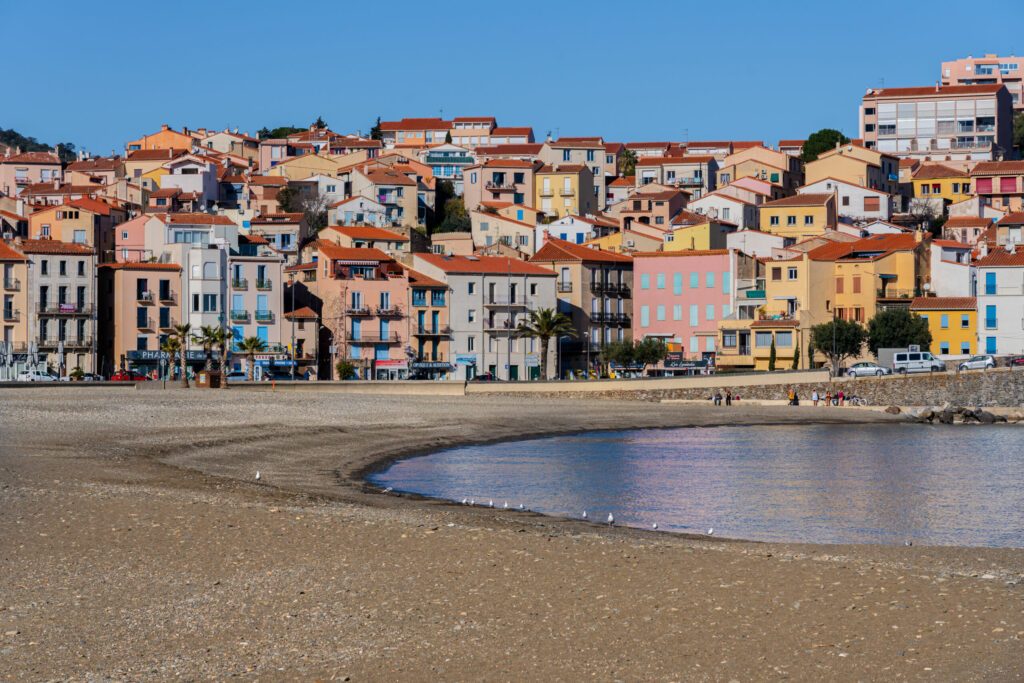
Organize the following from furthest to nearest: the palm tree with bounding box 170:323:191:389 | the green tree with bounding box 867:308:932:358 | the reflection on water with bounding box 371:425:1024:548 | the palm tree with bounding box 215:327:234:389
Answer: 1. the green tree with bounding box 867:308:932:358
2. the palm tree with bounding box 215:327:234:389
3. the palm tree with bounding box 170:323:191:389
4. the reflection on water with bounding box 371:425:1024:548

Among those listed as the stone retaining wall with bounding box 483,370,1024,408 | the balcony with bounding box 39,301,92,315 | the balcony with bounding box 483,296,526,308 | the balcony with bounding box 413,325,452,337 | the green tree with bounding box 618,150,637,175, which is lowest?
the stone retaining wall with bounding box 483,370,1024,408

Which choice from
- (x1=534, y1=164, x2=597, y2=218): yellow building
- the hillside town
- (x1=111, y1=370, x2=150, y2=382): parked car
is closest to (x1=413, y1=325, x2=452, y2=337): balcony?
the hillside town

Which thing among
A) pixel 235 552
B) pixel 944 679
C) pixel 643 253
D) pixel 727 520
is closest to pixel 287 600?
pixel 235 552

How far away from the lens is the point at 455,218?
126m

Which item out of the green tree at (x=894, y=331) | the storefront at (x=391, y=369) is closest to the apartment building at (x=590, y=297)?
the storefront at (x=391, y=369)

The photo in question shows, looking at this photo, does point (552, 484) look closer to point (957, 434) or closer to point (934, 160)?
point (957, 434)

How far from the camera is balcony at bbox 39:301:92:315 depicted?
8519 centimetres

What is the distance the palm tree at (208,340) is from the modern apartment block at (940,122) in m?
95.8

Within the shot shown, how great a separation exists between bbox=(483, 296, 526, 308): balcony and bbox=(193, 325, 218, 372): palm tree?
1715 cm

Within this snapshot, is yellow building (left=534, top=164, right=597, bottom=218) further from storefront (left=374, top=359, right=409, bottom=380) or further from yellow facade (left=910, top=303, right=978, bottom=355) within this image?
yellow facade (left=910, top=303, right=978, bottom=355)

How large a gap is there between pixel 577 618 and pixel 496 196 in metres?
116

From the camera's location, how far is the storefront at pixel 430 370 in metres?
90.1

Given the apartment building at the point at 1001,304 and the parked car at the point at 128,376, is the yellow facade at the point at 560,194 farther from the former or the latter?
the parked car at the point at 128,376

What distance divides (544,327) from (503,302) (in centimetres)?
363
